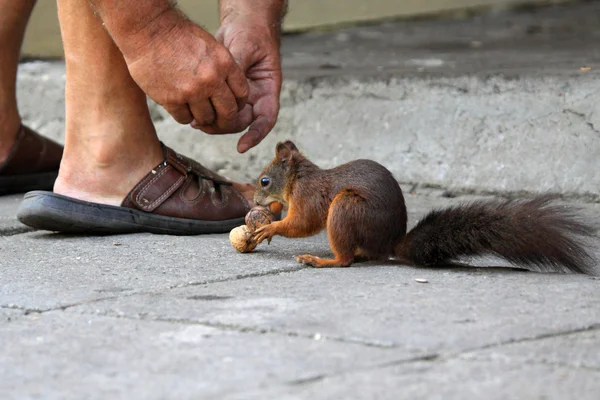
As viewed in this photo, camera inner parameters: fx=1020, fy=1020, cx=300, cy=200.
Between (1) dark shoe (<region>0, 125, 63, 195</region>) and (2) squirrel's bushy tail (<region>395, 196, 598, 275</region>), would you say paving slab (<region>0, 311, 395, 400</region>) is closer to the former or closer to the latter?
(2) squirrel's bushy tail (<region>395, 196, 598, 275</region>)

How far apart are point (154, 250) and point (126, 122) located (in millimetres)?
452

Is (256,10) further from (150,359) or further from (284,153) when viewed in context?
(150,359)

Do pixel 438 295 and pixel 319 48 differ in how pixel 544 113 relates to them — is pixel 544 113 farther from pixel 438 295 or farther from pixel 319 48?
pixel 319 48

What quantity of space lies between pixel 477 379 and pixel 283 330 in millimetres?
402

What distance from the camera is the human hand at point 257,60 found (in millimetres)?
2791

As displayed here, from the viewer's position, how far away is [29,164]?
11.3 feet

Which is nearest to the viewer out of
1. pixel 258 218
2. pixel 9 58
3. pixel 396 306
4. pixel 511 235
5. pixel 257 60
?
pixel 396 306

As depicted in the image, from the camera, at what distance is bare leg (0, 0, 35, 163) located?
3291mm

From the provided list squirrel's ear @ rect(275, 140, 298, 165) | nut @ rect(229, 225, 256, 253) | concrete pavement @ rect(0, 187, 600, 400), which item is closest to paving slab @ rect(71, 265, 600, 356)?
concrete pavement @ rect(0, 187, 600, 400)

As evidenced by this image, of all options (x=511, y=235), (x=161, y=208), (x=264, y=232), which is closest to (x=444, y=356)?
(x=511, y=235)

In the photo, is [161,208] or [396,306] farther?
[161,208]

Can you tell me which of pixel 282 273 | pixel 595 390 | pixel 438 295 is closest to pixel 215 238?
pixel 282 273

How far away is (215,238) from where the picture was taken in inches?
109

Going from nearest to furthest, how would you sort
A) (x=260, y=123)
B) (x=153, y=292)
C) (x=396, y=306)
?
1. (x=396, y=306)
2. (x=153, y=292)
3. (x=260, y=123)
